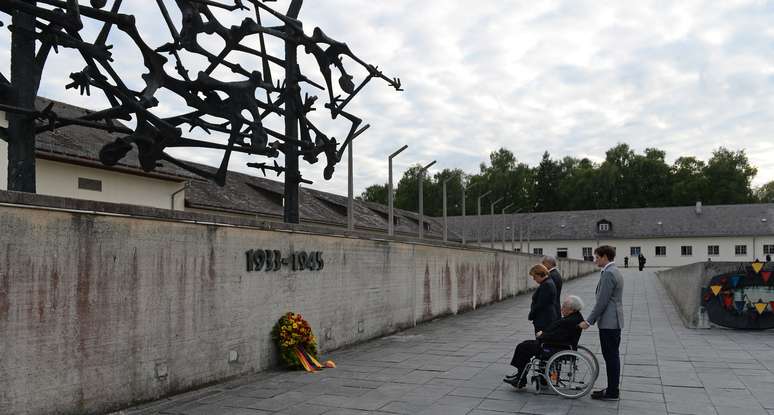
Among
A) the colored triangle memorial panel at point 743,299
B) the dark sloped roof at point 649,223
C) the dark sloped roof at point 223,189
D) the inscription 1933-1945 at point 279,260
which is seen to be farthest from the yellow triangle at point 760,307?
the dark sloped roof at point 649,223

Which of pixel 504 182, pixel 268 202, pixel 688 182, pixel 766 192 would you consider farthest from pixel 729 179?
pixel 268 202

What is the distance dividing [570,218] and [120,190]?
64.4m

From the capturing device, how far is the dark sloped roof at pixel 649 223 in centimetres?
6944

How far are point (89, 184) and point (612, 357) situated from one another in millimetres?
22072

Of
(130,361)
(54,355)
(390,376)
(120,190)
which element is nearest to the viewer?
(54,355)

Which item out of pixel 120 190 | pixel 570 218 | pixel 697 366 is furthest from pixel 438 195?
pixel 697 366

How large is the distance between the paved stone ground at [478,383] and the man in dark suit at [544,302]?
3.16 ft

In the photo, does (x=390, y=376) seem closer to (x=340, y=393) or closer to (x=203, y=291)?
(x=340, y=393)

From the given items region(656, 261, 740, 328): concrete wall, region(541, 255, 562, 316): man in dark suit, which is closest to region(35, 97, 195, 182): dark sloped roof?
region(541, 255, 562, 316): man in dark suit

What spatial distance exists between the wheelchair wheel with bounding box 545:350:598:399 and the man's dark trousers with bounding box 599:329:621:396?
0.59 ft

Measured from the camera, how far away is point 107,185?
25.3 metres

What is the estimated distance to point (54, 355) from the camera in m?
6.31

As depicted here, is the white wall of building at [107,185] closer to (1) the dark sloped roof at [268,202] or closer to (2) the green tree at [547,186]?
(1) the dark sloped roof at [268,202]

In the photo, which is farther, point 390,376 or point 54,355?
point 390,376
